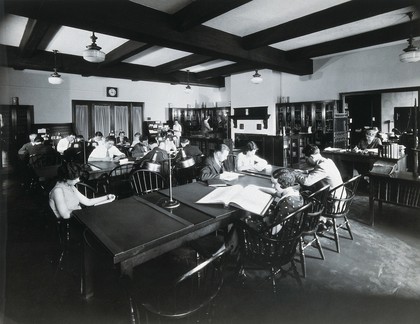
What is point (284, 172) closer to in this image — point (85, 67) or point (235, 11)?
point (235, 11)

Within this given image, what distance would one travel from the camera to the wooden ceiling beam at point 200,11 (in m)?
3.21

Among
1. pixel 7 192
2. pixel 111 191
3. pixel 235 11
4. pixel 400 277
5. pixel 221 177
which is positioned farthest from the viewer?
pixel 7 192

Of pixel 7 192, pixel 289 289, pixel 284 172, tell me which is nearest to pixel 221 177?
pixel 284 172

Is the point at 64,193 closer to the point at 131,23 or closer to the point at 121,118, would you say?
the point at 131,23

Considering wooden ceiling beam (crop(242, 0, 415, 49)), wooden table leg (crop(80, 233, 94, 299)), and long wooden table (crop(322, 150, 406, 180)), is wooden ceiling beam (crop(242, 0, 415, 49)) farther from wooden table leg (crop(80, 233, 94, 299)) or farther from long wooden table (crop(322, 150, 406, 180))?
wooden table leg (crop(80, 233, 94, 299))

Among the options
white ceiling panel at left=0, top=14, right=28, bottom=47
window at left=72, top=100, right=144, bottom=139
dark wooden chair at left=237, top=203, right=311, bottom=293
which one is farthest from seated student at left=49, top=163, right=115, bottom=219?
window at left=72, top=100, right=144, bottom=139

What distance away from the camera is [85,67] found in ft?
23.1

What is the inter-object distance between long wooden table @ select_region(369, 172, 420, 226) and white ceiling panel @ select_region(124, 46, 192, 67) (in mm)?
4910

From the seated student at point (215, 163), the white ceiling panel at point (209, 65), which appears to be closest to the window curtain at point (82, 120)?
the white ceiling panel at point (209, 65)

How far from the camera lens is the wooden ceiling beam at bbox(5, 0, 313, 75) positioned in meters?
3.08

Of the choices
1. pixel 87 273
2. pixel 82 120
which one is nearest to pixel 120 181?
pixel 87 273

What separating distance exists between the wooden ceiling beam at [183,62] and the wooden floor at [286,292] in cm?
499

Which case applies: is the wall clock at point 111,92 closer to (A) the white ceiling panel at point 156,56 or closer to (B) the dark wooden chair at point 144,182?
(A) the white ceiling panel at point 156,56

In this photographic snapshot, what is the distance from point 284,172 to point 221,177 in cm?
84
